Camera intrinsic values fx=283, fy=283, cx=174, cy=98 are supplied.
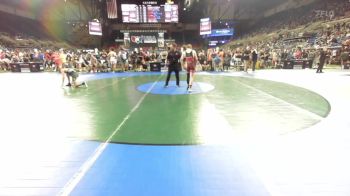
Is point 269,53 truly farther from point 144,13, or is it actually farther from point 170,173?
point 170,173

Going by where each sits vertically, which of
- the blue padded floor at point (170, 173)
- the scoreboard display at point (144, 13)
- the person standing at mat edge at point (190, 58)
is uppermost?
the scoreboard display at point (144, 13)

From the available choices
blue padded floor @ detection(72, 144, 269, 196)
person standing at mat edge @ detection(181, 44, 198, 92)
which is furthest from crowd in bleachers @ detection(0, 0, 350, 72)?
blue padded floor @ detection(72, 144, 269, 196)

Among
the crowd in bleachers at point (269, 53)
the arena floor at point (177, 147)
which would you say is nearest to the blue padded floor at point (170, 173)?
the arena floor at point (177, 147)

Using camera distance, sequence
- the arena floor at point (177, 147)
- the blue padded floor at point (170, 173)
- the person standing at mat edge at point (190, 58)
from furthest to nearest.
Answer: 1. the person standing at mat edge at point (190, 58)
2. the arena floor at point (177, 147)
3. the blue padded floor at point (170, 173)

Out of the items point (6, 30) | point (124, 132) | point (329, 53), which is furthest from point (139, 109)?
point (6, 30)

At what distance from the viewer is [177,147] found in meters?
4.67

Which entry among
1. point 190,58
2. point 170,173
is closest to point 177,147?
point 170,173

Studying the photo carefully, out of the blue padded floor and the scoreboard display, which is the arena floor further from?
the scoreboard display

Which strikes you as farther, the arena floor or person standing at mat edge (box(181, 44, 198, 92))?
person standing at mat edge (box(181, 44, 198, 92))

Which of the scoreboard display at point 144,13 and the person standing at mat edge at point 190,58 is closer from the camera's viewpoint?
the person standing at mat edge at point 190,58

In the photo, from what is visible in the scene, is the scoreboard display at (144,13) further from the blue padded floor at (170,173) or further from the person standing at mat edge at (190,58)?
the blue padded floor at (170,173)

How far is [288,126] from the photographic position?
578 centimetres

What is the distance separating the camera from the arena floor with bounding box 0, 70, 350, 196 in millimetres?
3469

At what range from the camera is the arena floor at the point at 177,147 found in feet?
11.4
